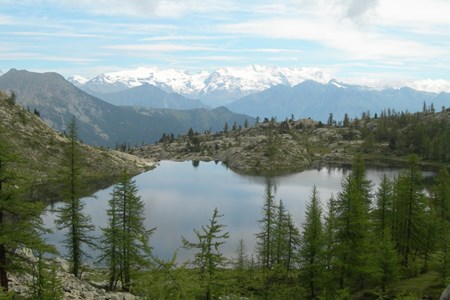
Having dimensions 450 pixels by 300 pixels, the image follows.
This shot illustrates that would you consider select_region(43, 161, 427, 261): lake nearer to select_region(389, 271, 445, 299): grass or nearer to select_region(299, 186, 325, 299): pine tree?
select_region(299, 186, 325, 299): pine tree

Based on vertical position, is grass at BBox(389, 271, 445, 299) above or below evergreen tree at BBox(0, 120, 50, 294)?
below

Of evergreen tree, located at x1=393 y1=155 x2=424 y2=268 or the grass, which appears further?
evergreen tree, located at x1=393 y1=155 x2=424 y2=268

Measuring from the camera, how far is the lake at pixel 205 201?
290 feet

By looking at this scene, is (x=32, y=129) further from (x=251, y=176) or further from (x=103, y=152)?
(x=251, y=176)

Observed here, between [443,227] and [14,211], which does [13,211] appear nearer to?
[14,211]

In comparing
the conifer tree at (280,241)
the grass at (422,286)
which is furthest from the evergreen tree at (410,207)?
the conifer tree at (280,241)

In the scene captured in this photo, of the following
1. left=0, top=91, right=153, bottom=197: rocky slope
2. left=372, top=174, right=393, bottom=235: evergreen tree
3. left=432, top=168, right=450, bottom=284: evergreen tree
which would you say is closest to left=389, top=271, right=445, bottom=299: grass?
left=432, top=168, right=450, bottom=284: evergreen tree

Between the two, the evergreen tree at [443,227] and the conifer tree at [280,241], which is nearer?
the evergreen tree at [443,227]

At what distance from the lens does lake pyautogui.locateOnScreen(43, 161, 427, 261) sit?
88500mm

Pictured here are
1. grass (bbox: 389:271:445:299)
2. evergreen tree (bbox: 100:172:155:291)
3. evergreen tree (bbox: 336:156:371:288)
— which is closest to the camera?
evergreen tree (bbox: 100:172:155:291)

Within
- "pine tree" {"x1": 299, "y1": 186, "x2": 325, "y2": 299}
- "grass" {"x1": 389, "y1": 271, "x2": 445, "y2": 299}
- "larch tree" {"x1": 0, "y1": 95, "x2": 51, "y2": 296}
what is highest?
"larch tree" {"x1": 0, "y1": 95, "x2": 51, "y2": 296}

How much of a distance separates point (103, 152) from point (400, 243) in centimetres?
16433

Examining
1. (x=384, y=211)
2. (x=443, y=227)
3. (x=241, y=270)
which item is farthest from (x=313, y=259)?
(x=443, y=227)

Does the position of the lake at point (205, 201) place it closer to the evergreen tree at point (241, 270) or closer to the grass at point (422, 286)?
the evergreen tree at point (241, 270)
